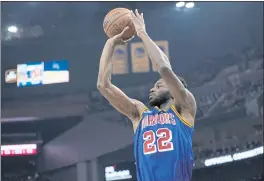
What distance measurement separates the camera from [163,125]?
2229 mm

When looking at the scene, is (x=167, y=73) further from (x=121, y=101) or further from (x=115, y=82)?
(x=115, y=82)

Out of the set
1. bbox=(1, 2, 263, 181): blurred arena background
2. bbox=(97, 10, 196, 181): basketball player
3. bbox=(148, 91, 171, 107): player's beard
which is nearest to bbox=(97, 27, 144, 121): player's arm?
bbox=(97, 10, 196, 181): basketball player

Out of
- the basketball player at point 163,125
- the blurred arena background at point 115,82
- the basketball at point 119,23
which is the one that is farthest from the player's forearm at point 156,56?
the blurred arena background at point 115,82

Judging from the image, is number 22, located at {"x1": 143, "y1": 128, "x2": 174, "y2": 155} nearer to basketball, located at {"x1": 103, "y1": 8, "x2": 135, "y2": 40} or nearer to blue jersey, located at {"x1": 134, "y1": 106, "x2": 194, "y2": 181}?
blue jersey, located at {"x1": 134, "y1": 106, "x2": 194, "y2": 181}

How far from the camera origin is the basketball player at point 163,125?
215 centimetres

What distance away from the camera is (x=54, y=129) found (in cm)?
877

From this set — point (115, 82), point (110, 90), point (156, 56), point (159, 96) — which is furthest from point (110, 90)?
point (115, 82)

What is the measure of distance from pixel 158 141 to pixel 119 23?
2.54ft

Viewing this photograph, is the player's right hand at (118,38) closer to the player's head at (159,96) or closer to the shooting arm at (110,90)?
the shooting arm at (110,90)

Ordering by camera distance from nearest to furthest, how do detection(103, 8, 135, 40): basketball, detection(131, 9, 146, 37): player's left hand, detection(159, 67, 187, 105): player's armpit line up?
detection(159, 67, 187, 105): player's armpit → detection(131, 9, 146, 37): player's left hand → detection(103, 8, 135, 40): basketball

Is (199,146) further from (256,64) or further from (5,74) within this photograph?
(5,74)

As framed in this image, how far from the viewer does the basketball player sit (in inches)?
84.7

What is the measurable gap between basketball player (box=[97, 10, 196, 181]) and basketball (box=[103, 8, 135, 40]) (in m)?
0.18

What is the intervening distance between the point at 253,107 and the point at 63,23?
4.31 m
